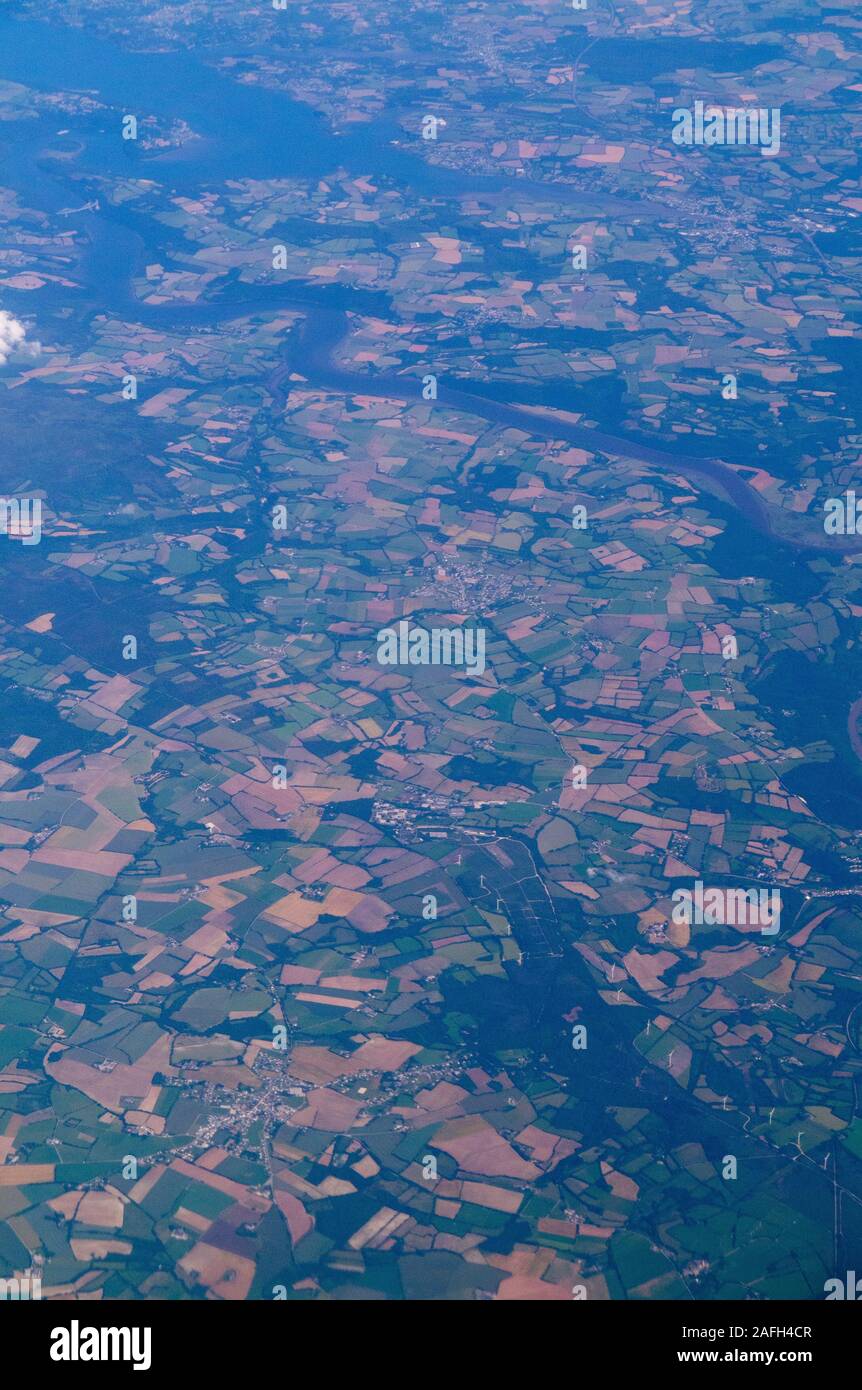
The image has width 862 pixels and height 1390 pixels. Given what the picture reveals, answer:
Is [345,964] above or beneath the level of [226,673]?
beneath

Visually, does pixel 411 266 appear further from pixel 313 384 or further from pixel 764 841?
pixel 764 841

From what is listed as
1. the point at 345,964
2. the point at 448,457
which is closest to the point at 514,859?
the point at 345,964

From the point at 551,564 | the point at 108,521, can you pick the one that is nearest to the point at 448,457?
the point at 551,564

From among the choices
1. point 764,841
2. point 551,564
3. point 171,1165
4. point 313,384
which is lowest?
point 171,1165

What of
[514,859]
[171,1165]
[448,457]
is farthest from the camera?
[448,457]

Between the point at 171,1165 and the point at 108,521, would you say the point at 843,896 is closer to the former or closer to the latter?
the point at 171,1165

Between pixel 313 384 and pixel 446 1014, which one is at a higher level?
pixel 313 384

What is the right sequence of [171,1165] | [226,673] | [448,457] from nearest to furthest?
[171,1165]
[226,673]
[448,457]

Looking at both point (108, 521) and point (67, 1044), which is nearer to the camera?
point (67, 1044)

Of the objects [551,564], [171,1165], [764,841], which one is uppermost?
[551,564]
